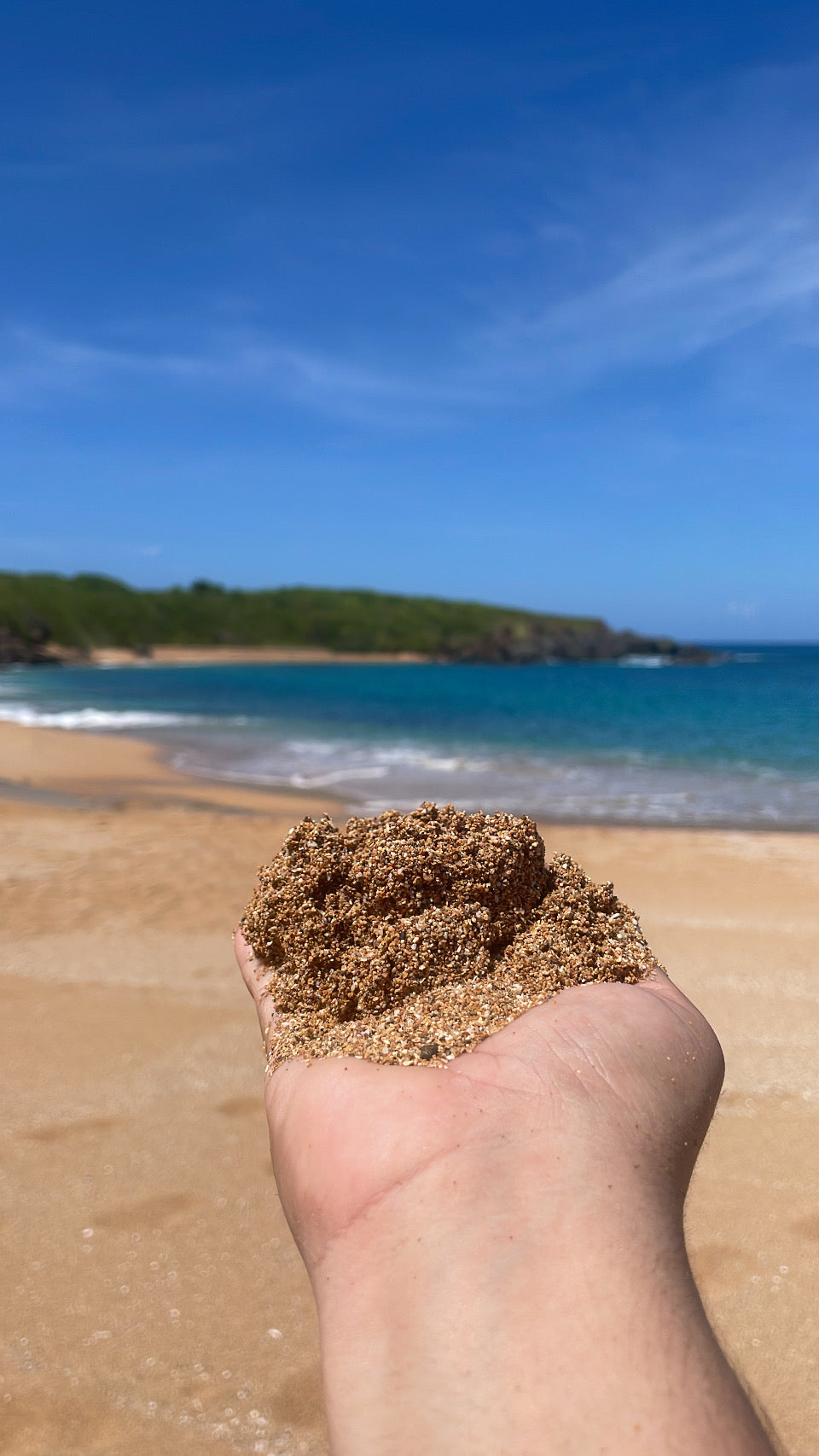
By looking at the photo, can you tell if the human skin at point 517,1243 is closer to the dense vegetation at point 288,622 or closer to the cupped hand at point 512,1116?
the cupped hand at point 512,1116

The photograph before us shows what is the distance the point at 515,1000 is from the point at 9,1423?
6.55ft

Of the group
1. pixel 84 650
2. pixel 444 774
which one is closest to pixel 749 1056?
pixel 444 774

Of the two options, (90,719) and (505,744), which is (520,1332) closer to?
(505,744)

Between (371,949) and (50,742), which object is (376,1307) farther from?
(50,742)

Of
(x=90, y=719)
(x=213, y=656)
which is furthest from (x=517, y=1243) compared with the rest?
(x=213, y=656)

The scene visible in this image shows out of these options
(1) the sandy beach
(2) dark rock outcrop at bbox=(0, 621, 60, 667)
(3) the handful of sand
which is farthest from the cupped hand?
(2) dark rock outcrop at bbox=(0, 621, 60, 667)

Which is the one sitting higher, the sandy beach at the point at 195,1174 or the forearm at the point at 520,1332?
the forearm at the point at 520,1332

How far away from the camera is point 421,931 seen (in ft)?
8.75

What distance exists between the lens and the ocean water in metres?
14.7

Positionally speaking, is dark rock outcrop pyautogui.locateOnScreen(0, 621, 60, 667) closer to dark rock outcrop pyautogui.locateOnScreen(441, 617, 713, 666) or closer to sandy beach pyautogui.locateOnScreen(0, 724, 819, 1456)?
dark rock outcrop pyautogui.locateOnScreen(441, 617, 713, 666)

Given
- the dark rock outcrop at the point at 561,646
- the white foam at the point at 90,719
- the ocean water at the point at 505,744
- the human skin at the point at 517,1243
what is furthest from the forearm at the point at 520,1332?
the dark rock outcrop at the point at 561,646

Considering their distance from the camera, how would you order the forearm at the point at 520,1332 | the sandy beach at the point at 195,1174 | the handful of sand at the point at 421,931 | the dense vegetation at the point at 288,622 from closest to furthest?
the forearm at the point at 520,1332 < the handful of sand at the point at 421,931 < the sandy beach at the point at 195,1174 < the dense vegetation at the point at 288,622

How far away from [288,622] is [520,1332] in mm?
142983

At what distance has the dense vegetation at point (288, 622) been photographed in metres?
124
